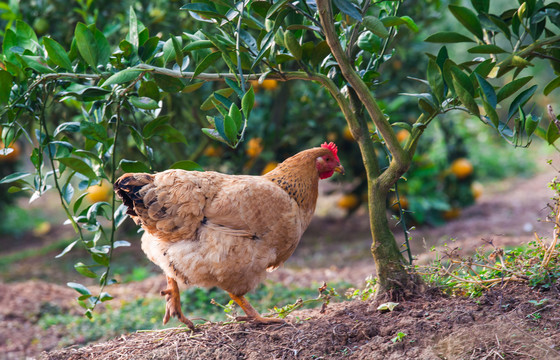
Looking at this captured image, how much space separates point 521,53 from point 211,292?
3206 millimetres

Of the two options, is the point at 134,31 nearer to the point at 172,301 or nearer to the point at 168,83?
the point at 168,83

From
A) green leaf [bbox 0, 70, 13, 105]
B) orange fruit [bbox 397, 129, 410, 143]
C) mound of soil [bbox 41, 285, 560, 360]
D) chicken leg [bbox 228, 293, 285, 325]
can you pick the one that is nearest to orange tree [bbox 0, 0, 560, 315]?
green leaf [bbox 0, 70, 13, 105]

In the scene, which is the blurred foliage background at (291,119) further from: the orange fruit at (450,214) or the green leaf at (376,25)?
the green leaf at (376,25)

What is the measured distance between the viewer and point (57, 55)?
244 cm

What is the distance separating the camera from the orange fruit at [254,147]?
579 cm

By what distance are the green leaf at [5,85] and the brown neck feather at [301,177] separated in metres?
1.50

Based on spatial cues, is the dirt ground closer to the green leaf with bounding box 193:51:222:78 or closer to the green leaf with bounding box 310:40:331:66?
the green leaf with bounding box 310:40:331:66

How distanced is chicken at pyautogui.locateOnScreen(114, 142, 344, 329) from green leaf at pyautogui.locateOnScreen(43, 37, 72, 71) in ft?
2.10

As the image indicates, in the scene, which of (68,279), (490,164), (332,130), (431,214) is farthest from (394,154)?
(490,164)

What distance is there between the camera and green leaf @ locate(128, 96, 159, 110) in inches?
101

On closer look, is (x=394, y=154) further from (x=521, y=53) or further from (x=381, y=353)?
(x=381, y=353)

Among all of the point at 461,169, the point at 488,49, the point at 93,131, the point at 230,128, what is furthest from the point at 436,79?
the point at 461,169

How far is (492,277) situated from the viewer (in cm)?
260

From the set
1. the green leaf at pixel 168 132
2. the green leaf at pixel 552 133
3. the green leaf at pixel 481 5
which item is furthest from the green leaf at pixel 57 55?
the green leaf at pixel 552 133
